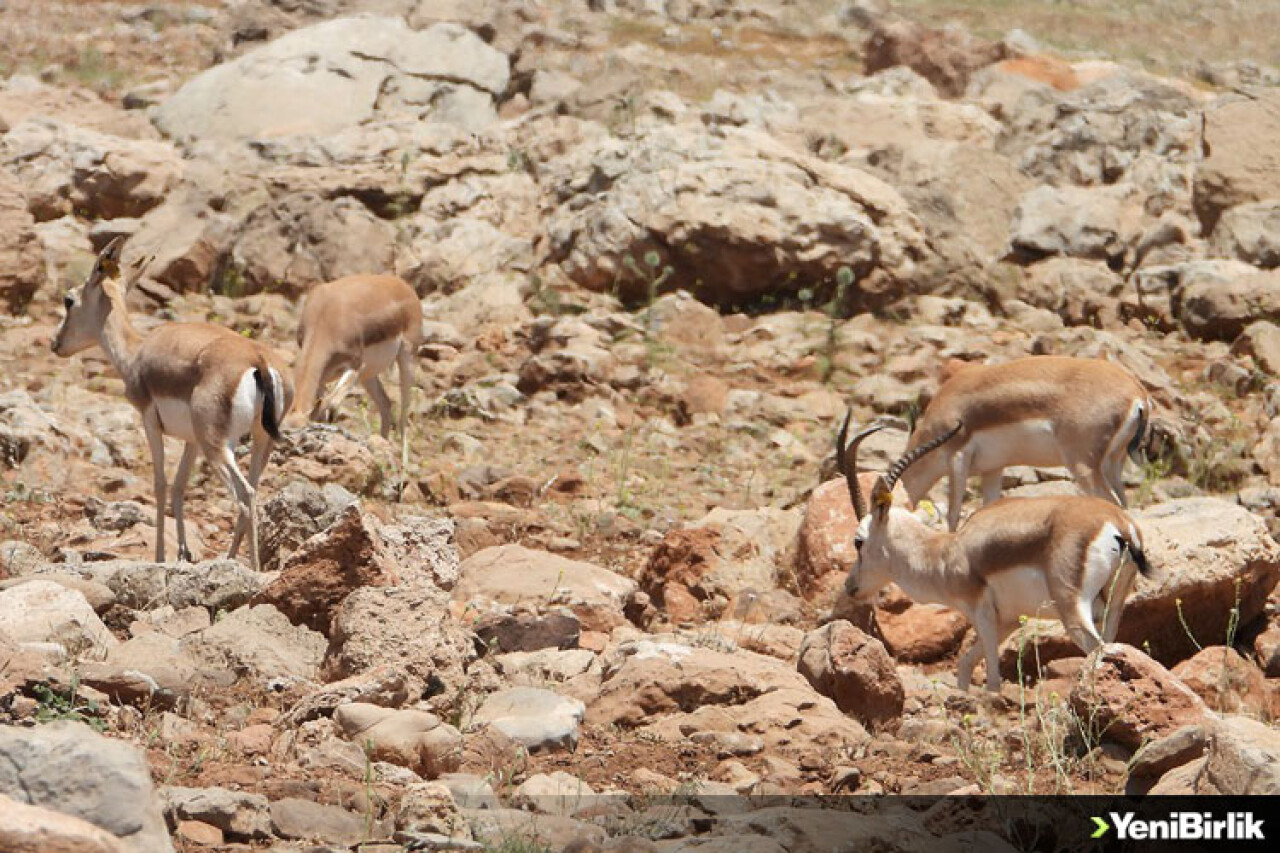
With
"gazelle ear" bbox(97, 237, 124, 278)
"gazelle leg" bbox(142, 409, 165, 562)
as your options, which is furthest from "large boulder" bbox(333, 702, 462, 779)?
"gazelle ear" bbox(97, 237, 124, 278)

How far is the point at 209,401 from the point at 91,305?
6.32 feet

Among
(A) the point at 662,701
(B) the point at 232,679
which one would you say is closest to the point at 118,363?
(B) the point at 232,679

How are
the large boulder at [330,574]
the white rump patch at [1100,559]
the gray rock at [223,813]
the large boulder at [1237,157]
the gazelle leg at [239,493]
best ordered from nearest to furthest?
the gray rock at [223,813] → the large boulder at [330,574] → the white rump patch at [1100,559] → the gazelle leg at [239,493] → the large boulder at [1237,157]

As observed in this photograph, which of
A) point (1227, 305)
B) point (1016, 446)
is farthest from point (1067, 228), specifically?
point (1016, 446)

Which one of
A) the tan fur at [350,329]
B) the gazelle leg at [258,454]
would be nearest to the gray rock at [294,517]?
the gazelle leg at [258,454]

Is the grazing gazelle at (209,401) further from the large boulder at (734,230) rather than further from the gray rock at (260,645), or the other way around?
the large boulder at (734,230)

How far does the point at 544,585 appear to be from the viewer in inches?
352

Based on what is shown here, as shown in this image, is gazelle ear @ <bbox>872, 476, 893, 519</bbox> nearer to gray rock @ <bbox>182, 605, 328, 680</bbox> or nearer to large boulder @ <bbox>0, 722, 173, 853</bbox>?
gray rock @ <bbox>182, 605, 328, 680</bbox>

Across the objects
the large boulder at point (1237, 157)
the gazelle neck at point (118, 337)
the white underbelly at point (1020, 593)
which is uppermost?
the white underbelly at point (1020, 593)

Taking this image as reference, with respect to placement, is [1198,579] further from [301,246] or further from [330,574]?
[301,246]

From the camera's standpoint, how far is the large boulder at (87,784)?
14.2ft

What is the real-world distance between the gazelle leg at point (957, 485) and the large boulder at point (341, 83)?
10.1 metres

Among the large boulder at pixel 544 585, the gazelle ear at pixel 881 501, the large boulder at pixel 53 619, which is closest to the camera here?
the large boulder at pixel 53 619

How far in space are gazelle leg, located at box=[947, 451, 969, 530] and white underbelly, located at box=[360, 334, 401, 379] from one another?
474cm
